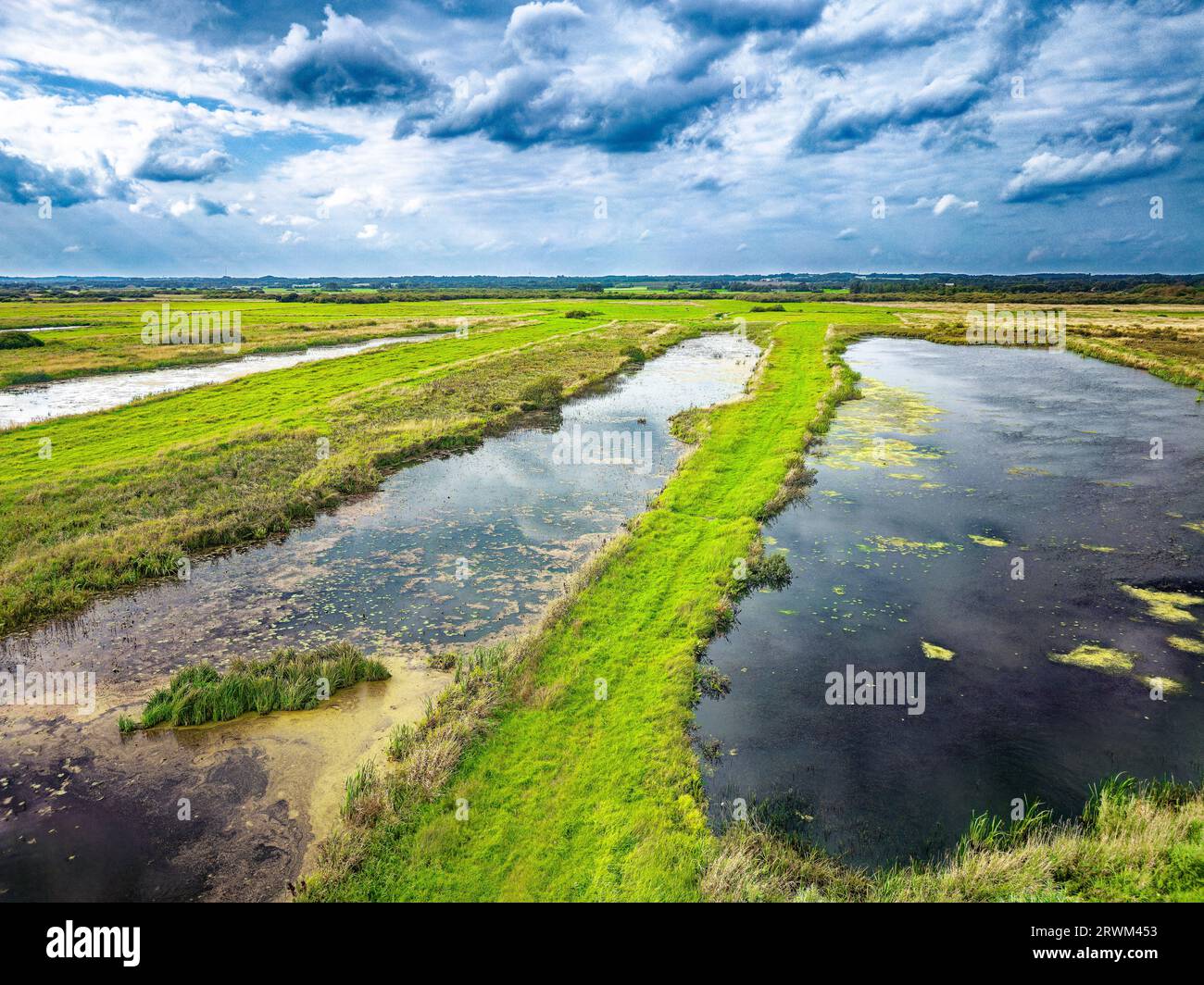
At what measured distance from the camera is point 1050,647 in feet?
42.2

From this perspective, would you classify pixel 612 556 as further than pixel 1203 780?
Yes

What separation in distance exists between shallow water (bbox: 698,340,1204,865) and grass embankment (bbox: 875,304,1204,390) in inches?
1206

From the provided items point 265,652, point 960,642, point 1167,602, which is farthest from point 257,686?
point 1167,602

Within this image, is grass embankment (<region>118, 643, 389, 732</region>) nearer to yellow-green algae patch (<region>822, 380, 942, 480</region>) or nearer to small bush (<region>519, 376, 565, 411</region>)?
yellow-green algae patch (<region>822, 380, 942, 480</region>)

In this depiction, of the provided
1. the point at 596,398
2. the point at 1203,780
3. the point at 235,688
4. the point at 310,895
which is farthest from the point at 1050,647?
the point at 596,398

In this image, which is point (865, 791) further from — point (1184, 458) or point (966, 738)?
point (1184, 458)

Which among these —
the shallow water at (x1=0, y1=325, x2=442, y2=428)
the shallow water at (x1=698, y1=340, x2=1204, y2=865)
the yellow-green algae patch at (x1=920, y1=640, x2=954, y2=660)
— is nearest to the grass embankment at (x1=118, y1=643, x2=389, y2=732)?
the shallow water at (x1=698, y1=340, x2=1204, y2=865)

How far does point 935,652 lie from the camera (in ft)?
41.8

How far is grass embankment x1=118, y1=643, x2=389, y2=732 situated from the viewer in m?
10.8

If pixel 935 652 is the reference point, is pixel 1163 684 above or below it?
below

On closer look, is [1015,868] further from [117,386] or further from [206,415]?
[117,386]

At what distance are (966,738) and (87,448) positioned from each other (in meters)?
32.3

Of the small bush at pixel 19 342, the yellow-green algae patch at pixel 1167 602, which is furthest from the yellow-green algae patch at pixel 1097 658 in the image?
A: the small bush at pixel 19 342

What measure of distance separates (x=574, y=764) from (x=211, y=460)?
22144 millimetres
